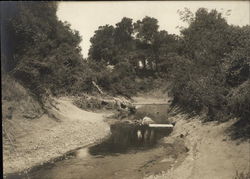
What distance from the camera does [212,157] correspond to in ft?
56.7

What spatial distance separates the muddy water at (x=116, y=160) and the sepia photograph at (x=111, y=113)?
0.17 ft

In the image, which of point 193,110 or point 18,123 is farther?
point 193,110

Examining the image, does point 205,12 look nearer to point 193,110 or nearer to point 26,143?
point 193,110

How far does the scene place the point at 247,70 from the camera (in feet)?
70.4

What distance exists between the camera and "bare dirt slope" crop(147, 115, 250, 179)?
15.2 m

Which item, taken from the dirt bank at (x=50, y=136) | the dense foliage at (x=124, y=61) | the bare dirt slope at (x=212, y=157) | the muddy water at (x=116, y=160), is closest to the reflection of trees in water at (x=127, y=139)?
the muddy water at (x=116, y=160)

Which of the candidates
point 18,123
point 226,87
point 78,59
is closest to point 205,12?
point 78,59

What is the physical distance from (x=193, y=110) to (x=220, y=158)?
13675 millimetres

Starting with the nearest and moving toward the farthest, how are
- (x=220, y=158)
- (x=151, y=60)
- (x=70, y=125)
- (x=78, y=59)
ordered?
(x=220, y=158), (x=70, y=125), (x=78, y=59), (x=151, y=60)

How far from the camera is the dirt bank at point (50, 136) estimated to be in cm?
1936

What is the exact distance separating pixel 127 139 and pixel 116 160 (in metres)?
5.95

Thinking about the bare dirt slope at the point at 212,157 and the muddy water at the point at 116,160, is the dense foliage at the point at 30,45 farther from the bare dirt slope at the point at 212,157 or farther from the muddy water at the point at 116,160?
the bare dirt slope at the point at 212,157

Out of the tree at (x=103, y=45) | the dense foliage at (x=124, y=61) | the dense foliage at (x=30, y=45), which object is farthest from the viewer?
the tree at (x=103, y=45)

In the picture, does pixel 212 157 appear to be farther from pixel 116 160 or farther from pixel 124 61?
pixel 124 61
